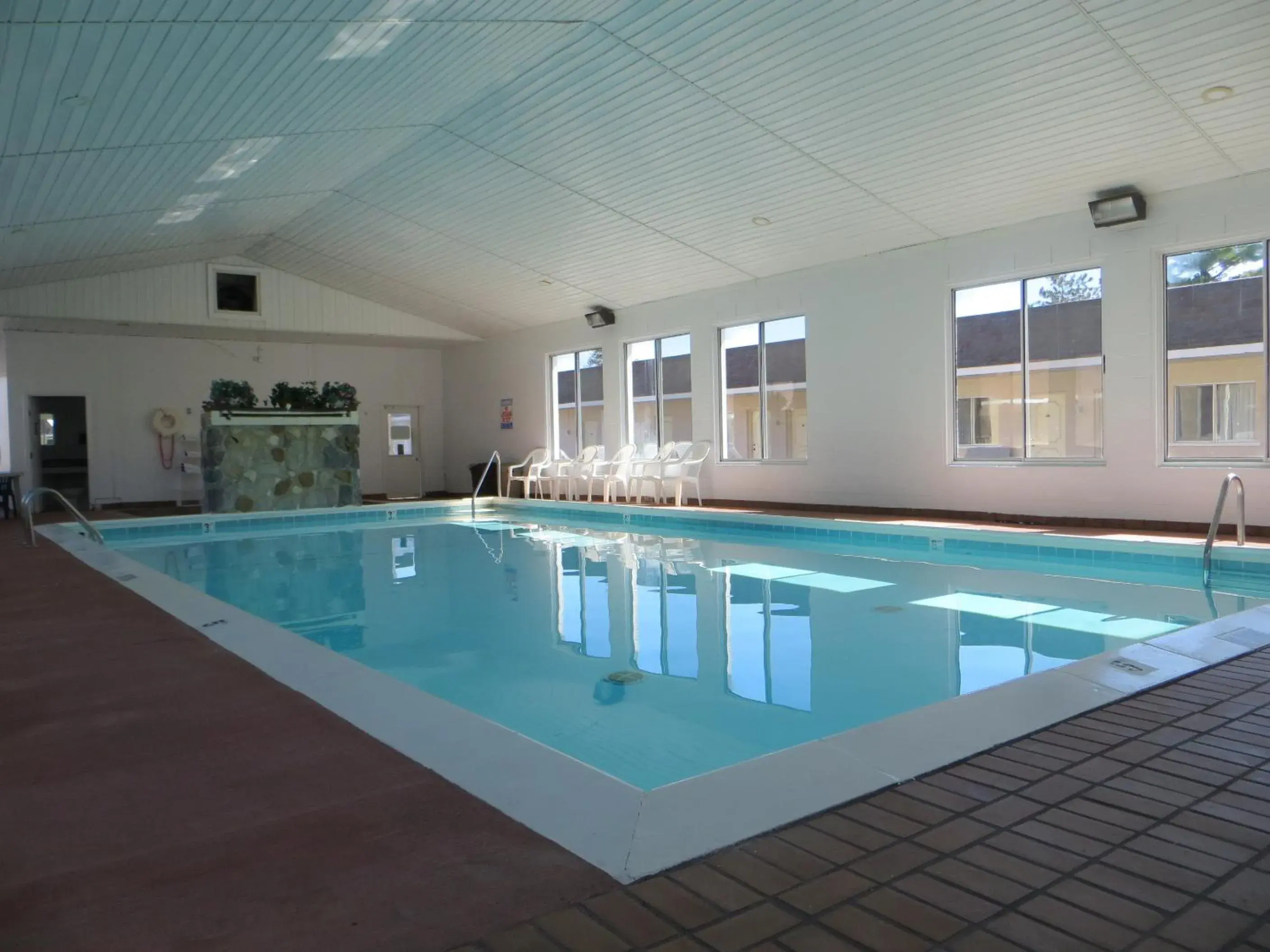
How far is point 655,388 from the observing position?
1224 cm

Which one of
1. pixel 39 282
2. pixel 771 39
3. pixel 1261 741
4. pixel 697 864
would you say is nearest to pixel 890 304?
pixel 771 39

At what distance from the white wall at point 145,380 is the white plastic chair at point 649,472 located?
19.7 feet

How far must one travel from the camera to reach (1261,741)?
2.30 m

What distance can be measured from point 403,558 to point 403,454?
27.4 ft

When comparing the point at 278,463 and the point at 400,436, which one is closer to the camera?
the point at 278,463

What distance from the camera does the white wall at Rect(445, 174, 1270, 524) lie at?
7168 millimetres

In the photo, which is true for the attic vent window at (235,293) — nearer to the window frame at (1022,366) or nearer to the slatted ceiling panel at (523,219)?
the slatted ceiling panel at (523,219)

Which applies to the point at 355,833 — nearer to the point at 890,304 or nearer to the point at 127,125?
the point at 127,125

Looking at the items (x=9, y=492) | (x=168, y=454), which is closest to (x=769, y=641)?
(x=9, y=492)

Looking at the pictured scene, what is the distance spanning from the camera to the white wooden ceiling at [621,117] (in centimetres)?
525

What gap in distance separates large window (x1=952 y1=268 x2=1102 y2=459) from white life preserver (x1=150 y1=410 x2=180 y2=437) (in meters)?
11.0

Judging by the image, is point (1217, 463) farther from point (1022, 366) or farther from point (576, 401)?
point (576, 401)

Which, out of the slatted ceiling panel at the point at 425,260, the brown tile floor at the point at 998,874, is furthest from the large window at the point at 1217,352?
the slatted ceiling panel at the point at 425,260

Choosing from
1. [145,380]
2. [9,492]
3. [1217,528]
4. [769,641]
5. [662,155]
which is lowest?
[769,641]
